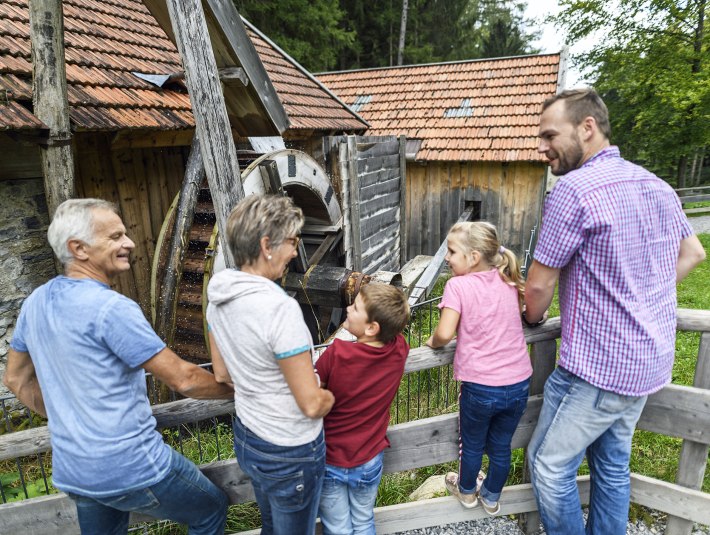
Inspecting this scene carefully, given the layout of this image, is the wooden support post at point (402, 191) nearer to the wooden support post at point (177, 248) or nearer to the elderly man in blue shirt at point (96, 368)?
the wooden support post at point (177, 248)

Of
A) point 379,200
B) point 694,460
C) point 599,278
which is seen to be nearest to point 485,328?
point 599,278

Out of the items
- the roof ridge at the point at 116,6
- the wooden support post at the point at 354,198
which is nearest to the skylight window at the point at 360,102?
the wooden support post at the point at 354,198

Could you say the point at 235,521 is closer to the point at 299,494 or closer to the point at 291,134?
the point at 299,494

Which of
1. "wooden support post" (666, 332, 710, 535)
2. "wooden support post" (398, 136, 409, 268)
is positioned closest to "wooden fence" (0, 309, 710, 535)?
"wooden support post" (666, 332, 710, 535)

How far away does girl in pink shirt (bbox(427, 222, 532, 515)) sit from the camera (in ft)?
6.15

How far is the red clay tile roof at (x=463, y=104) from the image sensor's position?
9469 mm

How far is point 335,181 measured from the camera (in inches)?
250

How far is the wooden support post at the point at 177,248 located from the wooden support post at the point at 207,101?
3.16 ft

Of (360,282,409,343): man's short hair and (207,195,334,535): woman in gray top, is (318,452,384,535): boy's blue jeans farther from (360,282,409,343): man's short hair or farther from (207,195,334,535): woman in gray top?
(360,282,409,343): man's short hair

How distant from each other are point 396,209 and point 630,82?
1169 cm

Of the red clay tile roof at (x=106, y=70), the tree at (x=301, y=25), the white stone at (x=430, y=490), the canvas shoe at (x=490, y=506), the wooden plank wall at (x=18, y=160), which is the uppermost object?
the tree at (x=301, y=25)

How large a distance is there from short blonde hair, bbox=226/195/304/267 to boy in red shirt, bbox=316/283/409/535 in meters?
0.37

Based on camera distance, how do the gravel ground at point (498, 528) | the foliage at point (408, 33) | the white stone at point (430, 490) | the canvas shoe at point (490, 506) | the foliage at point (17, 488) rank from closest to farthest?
the canvas shoe at point (490, 506)
the gravel ground at point (498, 528)
the white stone at point (430, 490)
the foliage at point (17, 488)
the foliage at point (408, 33)

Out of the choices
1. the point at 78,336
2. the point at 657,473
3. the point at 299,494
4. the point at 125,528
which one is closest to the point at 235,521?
the point at 125,528
